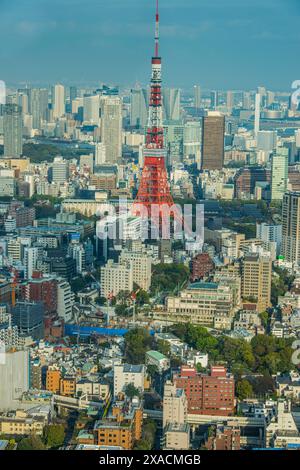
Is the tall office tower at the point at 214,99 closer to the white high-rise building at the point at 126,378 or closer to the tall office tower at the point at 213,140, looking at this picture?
the tall office tower at the point at 213,140

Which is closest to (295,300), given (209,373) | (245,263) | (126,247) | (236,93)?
(245,263)

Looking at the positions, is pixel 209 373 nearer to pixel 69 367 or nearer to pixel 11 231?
pixel 69 367

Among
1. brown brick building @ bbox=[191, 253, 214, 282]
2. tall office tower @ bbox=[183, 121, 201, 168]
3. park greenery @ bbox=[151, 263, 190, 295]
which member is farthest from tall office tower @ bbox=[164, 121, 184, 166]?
park greenery @ bbox=[151, 263, 190, 295]

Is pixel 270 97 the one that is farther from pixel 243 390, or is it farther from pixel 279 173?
pixel 243 390

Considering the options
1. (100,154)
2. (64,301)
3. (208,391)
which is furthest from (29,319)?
(100,154)

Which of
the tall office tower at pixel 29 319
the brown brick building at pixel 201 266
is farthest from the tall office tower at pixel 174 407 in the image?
the brown brick building at pixel 201 266
